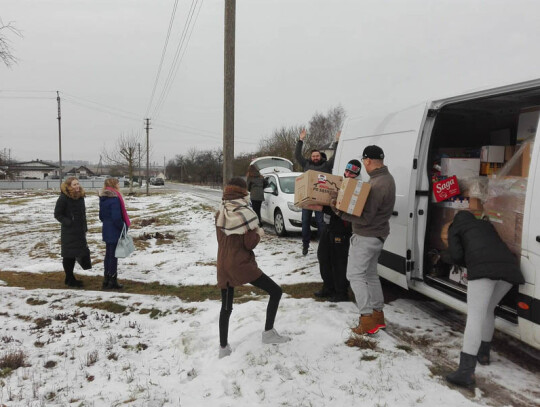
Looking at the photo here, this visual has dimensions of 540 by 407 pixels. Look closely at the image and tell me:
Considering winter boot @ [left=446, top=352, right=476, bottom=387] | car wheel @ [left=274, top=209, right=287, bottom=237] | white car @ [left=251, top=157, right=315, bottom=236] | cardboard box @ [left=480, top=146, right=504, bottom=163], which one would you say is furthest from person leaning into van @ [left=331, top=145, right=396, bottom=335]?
car wheel @ [left=274, top=209, right=287, bottom=237]

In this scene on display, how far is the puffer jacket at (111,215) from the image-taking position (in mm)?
5954

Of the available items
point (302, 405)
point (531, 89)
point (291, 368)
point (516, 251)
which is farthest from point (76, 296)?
point (531, 89)

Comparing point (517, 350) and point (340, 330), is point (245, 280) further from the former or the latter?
point (517, 350)

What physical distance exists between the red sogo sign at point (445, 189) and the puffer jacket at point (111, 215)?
4.78 m

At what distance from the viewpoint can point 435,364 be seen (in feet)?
10.7

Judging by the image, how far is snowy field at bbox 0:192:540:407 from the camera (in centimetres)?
292

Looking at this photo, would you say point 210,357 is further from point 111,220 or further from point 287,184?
point 287,184

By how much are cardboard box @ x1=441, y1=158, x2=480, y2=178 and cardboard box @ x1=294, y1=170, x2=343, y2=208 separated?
1264 mm

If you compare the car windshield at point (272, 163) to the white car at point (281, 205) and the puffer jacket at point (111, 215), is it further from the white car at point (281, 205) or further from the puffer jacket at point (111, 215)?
the puffer jacket at point (111, 215)

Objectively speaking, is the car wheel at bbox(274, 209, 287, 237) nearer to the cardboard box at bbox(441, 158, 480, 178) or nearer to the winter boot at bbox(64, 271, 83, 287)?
the winter boot at bbox(64, 271, 83, 287)

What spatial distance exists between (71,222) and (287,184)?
5530 mm

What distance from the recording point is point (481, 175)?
170 inches

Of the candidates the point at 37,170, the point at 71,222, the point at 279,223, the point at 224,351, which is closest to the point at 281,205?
the point at 279,223

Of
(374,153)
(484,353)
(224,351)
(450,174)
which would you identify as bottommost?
(224,351)
